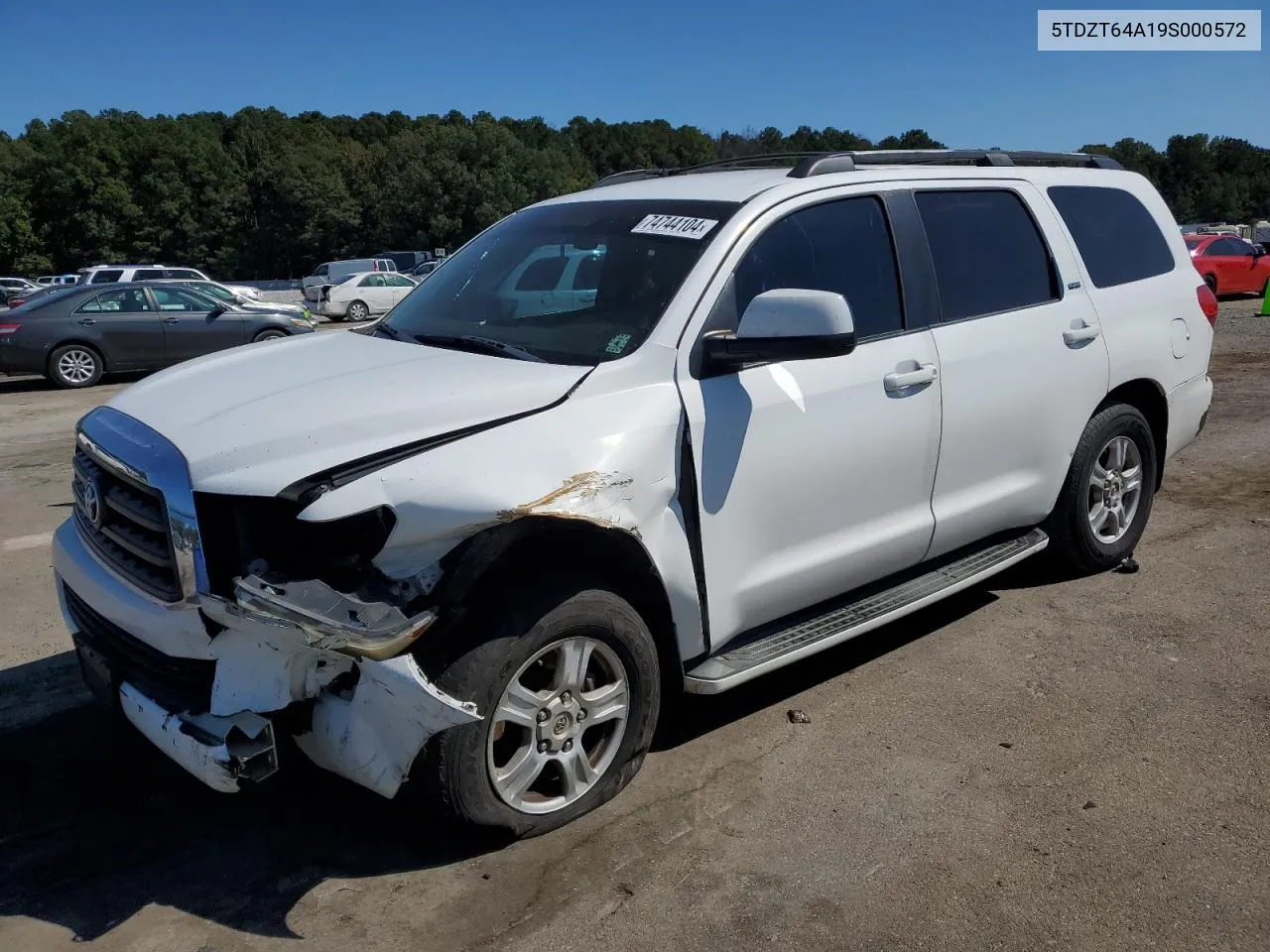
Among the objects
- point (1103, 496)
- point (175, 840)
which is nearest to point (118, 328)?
point (175, 840)

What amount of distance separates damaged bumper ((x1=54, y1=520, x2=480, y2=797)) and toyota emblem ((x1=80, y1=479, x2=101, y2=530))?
0.44m

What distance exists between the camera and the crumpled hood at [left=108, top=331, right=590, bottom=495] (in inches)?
110

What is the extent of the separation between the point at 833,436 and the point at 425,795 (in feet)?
5.90

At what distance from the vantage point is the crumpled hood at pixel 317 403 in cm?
279

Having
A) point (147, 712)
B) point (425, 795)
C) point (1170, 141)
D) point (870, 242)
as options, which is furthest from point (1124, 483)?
point (1170, 141)

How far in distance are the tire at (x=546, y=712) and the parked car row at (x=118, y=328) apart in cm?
1330

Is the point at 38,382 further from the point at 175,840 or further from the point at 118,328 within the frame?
the point at 175,840

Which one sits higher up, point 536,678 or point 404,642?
point 404,642

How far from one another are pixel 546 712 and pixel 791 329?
4.50 ft

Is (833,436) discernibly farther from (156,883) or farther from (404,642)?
(156,883)

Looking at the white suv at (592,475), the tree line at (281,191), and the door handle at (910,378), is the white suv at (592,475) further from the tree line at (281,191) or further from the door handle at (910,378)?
the tree line at (281,191)

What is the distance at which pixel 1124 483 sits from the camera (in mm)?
5258

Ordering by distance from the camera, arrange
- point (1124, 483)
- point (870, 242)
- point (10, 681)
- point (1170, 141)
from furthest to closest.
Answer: point (1170, 141) → point (1124, 483) → point (10, 681) → point (870, 242)

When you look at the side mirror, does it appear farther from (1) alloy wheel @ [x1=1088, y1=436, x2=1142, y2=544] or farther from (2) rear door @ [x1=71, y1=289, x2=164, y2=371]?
(2) rear door @ [x1=71, y1=289, x2=164, y2=371]
